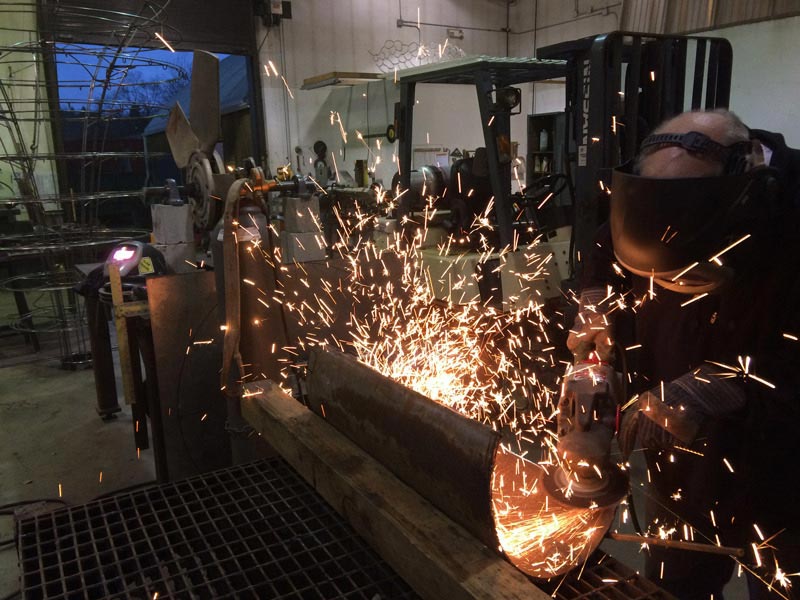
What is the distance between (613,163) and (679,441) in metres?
2.30

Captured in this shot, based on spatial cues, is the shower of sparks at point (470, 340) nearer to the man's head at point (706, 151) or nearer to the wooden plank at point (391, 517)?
the wooden plank at point (391, 517)

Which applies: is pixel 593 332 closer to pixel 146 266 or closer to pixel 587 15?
pixel 146 266

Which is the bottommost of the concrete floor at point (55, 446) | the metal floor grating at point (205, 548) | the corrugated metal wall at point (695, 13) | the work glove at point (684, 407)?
the concrete floor at point (55, 446)

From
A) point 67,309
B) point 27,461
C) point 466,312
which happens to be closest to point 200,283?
point 466,312

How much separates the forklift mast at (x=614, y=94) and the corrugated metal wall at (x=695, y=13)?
13.5 ft

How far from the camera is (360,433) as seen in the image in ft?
5.64

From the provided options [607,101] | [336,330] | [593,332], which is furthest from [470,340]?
[593,332]

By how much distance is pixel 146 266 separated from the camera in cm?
398

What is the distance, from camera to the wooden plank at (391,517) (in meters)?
1.22

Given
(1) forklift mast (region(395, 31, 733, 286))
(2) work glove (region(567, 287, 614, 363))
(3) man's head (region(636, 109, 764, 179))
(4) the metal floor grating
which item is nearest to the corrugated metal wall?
(1) forklift mast (region(395, 31, 733, 286))

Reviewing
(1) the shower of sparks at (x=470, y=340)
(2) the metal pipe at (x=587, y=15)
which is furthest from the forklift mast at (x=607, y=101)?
(2) the metal pipe at (x=587, y=15)

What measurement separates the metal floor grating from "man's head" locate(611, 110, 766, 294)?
1049 millimetres

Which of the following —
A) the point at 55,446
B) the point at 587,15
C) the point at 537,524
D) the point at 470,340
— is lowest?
the point at 55,446

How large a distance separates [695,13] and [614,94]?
18.7 feet
